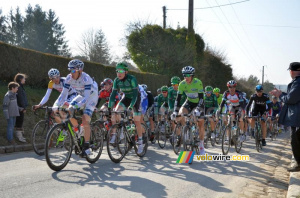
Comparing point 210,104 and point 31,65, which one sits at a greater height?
point 31,65

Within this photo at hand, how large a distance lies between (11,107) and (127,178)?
4.92 metres

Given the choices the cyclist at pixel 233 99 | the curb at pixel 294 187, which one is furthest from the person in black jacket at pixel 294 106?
the cyclist at pixel 233 99

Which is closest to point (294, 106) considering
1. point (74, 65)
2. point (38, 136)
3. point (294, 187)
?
point (294, 187)

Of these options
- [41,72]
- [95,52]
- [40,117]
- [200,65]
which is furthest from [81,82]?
[95,52]

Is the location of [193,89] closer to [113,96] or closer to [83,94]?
[113,96]

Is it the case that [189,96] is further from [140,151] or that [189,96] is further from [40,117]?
[40,117]

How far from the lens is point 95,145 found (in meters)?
7.09

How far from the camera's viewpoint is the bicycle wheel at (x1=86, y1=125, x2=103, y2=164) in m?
6.97

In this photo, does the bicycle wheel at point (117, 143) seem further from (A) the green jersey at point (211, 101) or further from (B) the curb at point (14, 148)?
(A) the green jersey at point (211, 101)

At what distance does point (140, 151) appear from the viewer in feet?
26.7

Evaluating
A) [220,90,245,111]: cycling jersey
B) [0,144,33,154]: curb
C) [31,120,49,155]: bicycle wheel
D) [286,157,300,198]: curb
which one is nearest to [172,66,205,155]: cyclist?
[220,90,245,111]: cycling jersey

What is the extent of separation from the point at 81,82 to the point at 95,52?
117ft

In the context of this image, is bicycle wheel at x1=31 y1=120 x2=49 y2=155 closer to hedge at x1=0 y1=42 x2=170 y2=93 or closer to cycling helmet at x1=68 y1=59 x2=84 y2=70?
cycling helmet at x1=68 y1=59 x2=84 y2=70

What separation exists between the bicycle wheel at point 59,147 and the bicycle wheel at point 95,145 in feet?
2.09
